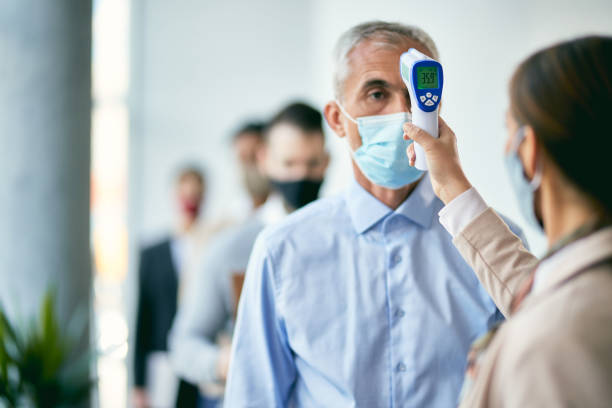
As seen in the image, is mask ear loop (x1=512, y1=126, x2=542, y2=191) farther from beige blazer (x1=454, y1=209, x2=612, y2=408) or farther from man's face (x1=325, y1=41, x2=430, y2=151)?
man's face (x1=325, y1=41, x2=430, y2=151)

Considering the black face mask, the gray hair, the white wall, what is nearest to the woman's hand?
the gray hair

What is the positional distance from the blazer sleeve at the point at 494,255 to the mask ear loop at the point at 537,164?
0.76 feet

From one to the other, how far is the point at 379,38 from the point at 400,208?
362 millimetres

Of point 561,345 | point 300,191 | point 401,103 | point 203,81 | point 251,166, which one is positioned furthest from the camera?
point 203,81

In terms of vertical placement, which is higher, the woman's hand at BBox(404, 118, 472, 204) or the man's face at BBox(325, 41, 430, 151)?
the man's face at BBox(325, 41, 430, 151)

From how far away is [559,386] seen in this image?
750 mm

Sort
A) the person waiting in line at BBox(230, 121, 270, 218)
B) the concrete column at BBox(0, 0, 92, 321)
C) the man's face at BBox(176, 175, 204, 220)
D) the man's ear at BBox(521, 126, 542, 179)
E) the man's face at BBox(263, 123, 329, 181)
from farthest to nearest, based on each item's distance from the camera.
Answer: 1. the man's face at BBox(176, 175, 204, 220)
2. the person waiting in line at BBox(230, 121, 270, 218)
3. the concrete column at BBox(0, 0, 92, 321)
4. the man's face at BBox(263, 123, 329, 181)
5. the man's ear at BBox(521, 126, 542, 179)

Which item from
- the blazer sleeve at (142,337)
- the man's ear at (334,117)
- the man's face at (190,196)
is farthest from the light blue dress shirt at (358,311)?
the man's face at (190,196)

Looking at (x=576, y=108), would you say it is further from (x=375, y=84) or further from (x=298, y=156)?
(x=298, y=156)

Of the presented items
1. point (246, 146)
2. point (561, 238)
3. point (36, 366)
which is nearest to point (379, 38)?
point (561, 238)

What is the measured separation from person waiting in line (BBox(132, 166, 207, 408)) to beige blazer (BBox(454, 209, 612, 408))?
2.64 metres

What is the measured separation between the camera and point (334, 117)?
1368 mm

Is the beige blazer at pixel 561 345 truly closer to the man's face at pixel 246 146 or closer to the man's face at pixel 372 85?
the man's face at pixel 372 85

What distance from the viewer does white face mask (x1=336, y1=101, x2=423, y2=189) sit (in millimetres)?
1218
